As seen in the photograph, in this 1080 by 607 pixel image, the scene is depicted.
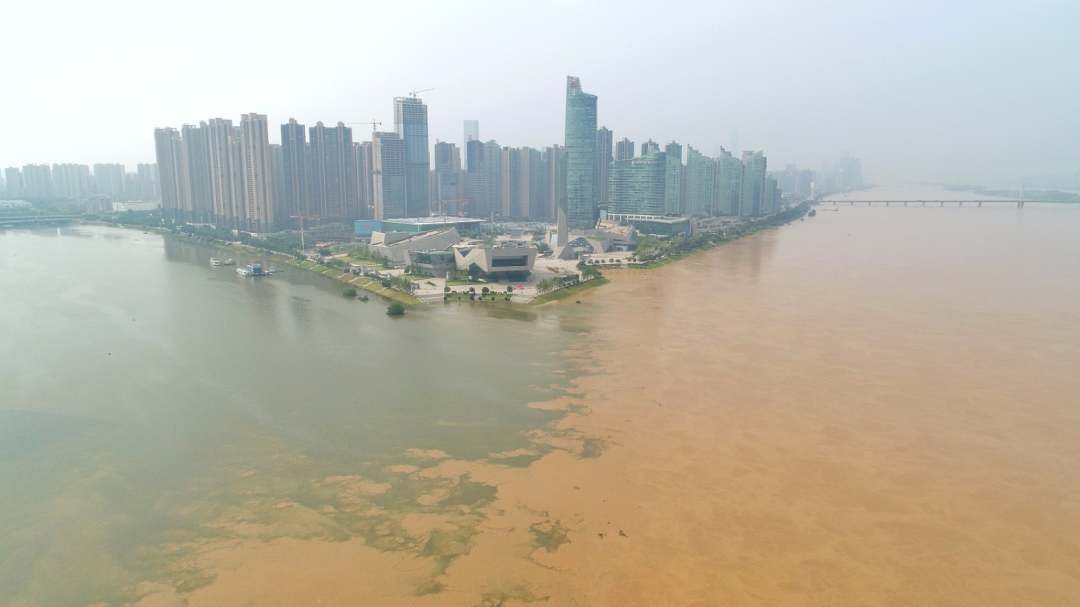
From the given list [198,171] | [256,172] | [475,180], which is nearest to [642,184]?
[475,180]

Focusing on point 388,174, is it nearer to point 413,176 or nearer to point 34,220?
point 413,176

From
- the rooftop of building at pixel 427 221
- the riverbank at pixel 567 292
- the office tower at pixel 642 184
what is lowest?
the riverbank at pixel 567 292

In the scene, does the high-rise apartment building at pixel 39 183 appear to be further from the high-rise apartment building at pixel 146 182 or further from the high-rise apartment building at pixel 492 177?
the high-rise apartment building at pixel 492 177

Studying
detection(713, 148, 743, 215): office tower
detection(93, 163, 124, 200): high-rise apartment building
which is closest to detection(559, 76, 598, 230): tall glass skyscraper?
detection(713, 148, 743, 215): office tower

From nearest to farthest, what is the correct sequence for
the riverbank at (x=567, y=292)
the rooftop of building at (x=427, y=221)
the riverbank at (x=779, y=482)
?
the riverbank at (x=779, y=482) < the riverbank at (x=567, y=292) < the rooftop of building at (x=427, y=221)

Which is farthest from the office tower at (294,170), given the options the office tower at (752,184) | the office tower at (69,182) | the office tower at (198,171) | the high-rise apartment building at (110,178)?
the high-rise apartment building at (110,178)

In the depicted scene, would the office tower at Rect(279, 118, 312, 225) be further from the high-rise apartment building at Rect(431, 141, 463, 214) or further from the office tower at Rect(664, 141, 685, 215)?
the office tower at Rect(664, 141, 685, 215)
